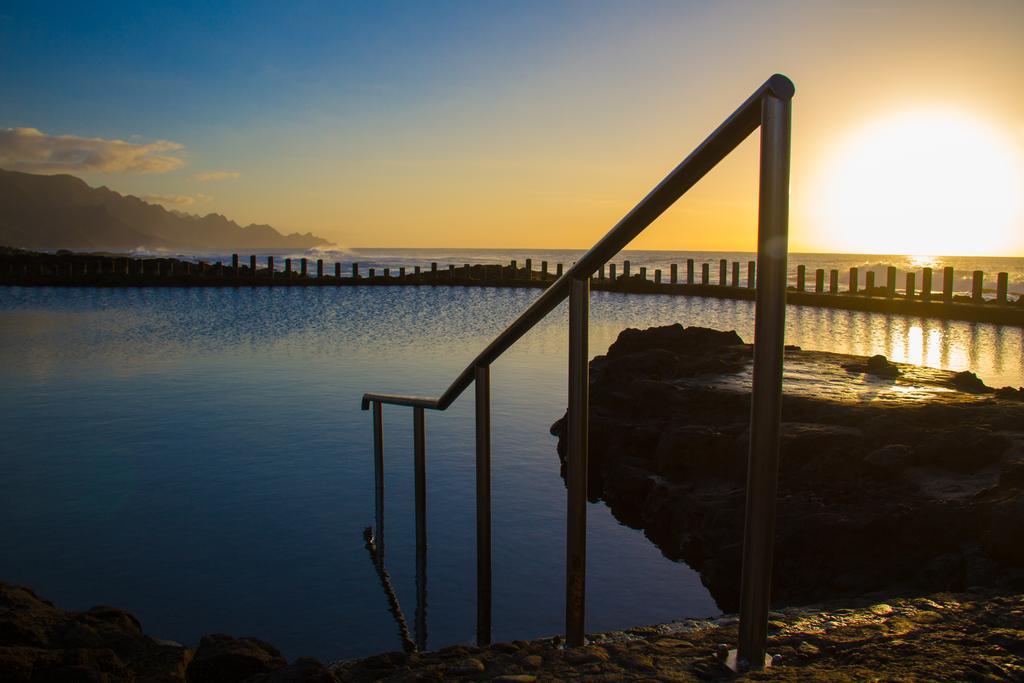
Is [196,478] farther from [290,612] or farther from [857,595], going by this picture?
[857,595]

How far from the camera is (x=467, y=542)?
5.93 meters

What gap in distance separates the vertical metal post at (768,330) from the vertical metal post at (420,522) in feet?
9.30

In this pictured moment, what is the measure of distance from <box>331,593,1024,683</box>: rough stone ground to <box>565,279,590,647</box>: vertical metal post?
14 cm

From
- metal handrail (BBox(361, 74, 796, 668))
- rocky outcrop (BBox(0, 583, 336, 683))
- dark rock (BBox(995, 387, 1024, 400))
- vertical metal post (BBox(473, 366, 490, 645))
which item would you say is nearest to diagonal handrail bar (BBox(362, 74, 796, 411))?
metal handrail (BBox(361, 74, 796, 668))

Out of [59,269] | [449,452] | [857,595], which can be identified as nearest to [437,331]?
[449,452]

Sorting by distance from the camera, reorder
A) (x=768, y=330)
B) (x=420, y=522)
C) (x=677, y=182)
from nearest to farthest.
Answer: (x=768, y=330), (x=677, y=182), (x=420, y=522)

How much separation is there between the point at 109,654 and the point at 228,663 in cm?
47

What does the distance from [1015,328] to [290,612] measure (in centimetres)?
2161

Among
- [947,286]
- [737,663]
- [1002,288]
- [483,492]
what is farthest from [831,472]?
[947,286]

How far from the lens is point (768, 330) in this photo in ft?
5.19

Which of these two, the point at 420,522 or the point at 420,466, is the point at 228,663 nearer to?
the point at 420,466

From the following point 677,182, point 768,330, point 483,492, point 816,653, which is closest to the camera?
point 768,330

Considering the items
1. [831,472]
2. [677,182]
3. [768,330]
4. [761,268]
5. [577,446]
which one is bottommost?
[831,472]

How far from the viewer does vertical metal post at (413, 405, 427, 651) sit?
4.59 m
